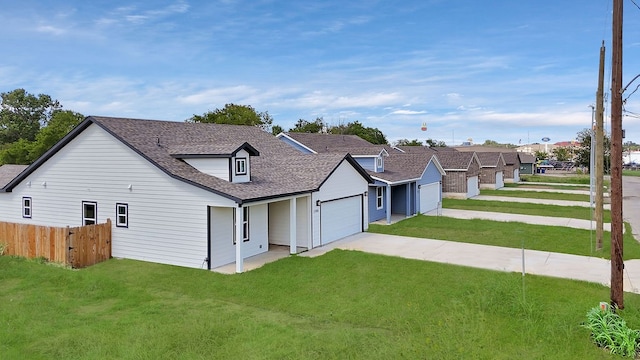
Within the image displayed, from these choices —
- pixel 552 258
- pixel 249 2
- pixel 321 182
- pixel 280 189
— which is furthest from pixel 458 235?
pixel 249 2

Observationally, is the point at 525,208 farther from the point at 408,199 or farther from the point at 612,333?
the point at 612,333

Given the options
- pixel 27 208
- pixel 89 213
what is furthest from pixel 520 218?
pixel 27 208

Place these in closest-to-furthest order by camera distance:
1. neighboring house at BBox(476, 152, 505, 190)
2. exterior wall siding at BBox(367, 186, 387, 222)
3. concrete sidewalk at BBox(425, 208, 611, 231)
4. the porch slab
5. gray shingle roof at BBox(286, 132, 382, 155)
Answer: the porch slab
concrete sidewalk at BBox(425, 208, 611, 231)
exterior wall siding at BBox(367, 186, 387, 222)
gray shingle roof at BBox(286, 132, 382, 155)
neighboring house at BBox(476, 152, 505, 190)

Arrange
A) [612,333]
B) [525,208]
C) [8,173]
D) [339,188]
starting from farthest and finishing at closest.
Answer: [525,208] → [8,173] → [339,188] → [612,333]

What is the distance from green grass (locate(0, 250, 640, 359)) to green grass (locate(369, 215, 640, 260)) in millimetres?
5674

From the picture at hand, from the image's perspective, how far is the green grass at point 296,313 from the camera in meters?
8.21

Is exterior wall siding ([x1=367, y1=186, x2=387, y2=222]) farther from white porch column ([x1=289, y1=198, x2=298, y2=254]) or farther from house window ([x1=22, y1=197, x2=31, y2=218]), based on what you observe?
house window ([x1=22, y1=197, x2=31, y2=218])

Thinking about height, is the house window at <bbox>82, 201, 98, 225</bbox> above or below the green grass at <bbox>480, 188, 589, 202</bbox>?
above

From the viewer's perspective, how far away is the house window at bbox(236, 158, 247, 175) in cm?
1665

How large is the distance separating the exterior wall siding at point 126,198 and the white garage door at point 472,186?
30536 millimetres

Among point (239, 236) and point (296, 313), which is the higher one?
point (239, 236)

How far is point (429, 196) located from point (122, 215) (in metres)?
21.4

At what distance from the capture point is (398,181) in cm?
2622

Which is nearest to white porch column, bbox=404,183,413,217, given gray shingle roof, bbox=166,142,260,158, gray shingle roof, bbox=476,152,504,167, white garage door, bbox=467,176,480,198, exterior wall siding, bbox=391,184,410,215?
exterior wall siding, bbox=391,184,410,215
